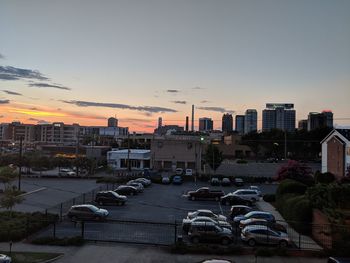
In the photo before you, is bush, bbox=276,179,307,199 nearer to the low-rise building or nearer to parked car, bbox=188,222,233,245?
the low-rise building

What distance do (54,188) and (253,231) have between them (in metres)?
34.2

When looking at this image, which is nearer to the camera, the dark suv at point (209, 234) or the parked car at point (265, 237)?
the parked car at point (265, 237)

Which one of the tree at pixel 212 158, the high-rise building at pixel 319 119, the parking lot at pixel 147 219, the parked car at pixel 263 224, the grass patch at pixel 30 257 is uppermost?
the high-rise building at pixel 319 119

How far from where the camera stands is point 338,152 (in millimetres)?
48031

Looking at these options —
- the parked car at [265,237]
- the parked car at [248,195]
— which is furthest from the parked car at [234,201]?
the parked car at [265,237]

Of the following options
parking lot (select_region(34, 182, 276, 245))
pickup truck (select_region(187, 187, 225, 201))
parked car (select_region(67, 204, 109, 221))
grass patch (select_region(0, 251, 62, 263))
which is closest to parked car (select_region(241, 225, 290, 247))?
parking lot (select_region(34, 182, 276, 245))

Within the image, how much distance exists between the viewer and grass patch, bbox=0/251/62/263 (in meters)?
19.7

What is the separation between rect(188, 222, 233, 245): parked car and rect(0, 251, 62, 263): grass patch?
7.98 m

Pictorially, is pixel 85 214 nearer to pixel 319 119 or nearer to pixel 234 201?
pixel 234 201

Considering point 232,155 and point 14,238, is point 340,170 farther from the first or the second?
point 232,155

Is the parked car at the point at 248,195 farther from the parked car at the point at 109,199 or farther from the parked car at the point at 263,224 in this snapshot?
the parked car at the point at 263,224

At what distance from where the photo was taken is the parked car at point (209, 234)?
24203mm

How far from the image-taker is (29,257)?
20562 mm

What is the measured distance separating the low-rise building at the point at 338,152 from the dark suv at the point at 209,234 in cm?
2474
